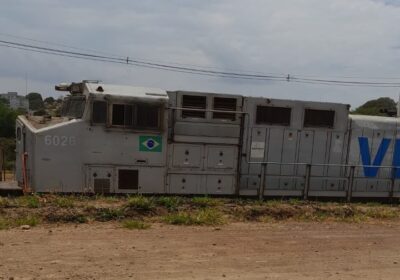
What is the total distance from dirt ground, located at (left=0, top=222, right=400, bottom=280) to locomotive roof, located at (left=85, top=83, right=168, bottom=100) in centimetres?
403

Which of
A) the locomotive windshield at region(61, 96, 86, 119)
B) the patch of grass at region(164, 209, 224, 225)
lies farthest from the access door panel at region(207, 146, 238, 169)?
the locomotive windshield at region(61, 96, 86, 119)

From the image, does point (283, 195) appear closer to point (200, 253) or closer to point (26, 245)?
point (200, 253)

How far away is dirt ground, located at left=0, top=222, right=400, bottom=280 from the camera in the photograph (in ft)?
19.3

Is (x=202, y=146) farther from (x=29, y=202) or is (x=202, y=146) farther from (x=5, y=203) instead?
(x=5, y=203)

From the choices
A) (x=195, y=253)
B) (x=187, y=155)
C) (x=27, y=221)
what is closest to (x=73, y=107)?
(x=187, y=155)

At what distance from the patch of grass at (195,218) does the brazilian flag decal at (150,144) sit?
2703 millimetres

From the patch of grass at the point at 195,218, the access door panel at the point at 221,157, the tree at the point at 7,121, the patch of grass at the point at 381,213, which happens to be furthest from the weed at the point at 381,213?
the tree at the point at 7,121

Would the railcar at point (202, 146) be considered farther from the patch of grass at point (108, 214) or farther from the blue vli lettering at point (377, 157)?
the patch of grass at point (108, 214)

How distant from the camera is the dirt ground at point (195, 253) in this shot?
19.3 ft

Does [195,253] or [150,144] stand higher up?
[150,144]

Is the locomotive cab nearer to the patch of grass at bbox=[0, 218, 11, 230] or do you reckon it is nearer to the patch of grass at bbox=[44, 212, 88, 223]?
the patch of grass at bbox=[44, 212, 88, 223]

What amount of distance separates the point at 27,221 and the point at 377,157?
9.82m

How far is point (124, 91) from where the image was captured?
1191cm

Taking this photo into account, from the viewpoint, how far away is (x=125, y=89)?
1202cm
